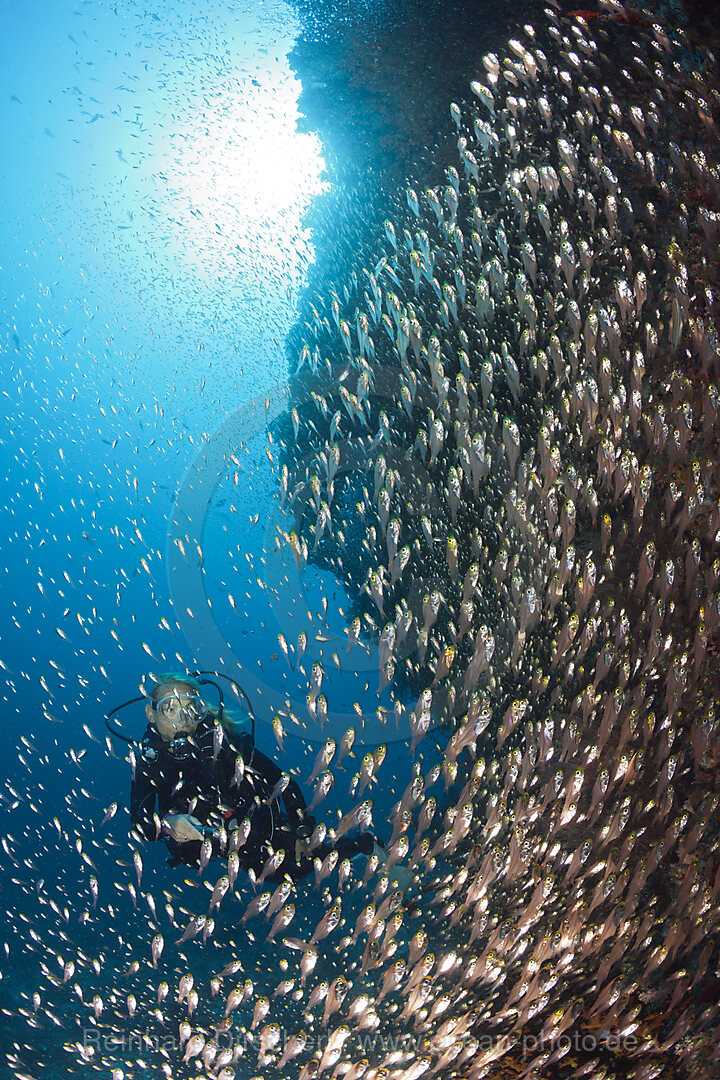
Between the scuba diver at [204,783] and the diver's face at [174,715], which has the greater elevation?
the diver's face at [174,715]

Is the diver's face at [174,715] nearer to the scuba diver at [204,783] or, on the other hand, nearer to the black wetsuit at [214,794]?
the scuba diver at [204,783]

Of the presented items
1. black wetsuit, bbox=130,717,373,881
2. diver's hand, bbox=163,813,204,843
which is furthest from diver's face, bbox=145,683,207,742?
diver's hand, bbox=163,813,204,843

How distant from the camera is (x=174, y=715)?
5.04 meters

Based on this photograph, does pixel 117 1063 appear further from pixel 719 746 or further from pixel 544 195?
pixel 544 195

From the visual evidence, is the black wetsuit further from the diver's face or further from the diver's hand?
the diver's hand

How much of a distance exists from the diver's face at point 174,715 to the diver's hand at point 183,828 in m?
0.84

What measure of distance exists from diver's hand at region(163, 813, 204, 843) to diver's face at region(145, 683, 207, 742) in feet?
2.77

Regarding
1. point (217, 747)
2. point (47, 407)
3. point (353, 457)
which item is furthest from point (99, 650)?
point (217, 747)

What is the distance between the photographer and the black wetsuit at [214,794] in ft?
15.6

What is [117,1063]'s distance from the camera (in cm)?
530

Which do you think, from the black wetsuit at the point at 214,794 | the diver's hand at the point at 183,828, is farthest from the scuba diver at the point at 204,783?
the diver's hand at the point at 183,828

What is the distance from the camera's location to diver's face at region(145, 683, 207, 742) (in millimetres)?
5035

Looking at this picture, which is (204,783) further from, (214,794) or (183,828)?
(183,828)

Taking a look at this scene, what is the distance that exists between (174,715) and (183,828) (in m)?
1.05
